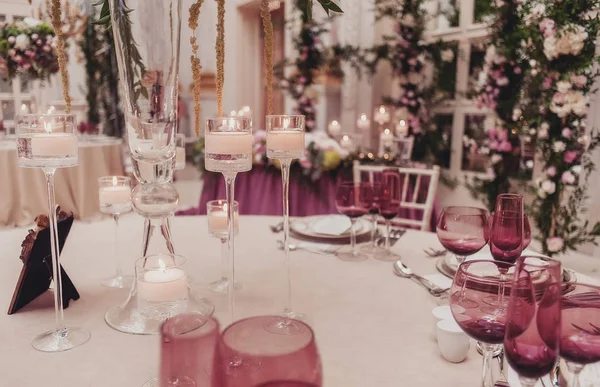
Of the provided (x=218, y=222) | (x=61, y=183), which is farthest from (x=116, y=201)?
(x=61, y=183)

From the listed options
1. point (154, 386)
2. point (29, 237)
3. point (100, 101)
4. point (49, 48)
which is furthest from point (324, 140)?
point (100, 101)

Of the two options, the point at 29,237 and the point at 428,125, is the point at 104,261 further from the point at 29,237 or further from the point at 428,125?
the point at 428,125

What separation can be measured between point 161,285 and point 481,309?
1.64 ft

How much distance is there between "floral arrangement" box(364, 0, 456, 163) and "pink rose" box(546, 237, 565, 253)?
6.47 ft

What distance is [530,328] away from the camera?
58 cm

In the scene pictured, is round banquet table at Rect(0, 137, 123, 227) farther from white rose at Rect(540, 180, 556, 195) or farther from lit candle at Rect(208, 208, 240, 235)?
white rose at Rect(540, 180, 556, 195)

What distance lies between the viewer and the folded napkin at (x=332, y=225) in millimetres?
1556

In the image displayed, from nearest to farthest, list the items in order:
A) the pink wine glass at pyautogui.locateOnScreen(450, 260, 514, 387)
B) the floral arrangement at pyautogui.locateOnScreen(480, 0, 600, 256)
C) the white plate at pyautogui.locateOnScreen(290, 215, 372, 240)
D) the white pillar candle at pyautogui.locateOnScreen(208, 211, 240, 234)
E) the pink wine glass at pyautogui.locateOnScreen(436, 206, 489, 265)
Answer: the pink wine glass at pyautogui.locateOnScreen(450, 260, 514, 387)
the pink wine glass at pyautogui.locateOnScreen(436, 206, 489, 265)
the white pillar candle at pyautogui.locateOnScreen(208, 211, 240, 234)
the white plate at pyautogui.locateOnScreen(290, 215, 372, 240)
the floral arrangement at pyautogui.locateOnScreen(480, 0, 600, 256)

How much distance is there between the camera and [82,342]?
2.89ft

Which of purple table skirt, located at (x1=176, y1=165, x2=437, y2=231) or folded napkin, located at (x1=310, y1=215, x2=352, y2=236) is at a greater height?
folded napkin, located at (x1=310, y1=215, x2=352, y2=236)

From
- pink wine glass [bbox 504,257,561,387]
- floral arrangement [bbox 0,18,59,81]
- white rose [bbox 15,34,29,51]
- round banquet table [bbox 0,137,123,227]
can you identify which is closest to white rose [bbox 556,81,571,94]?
pink wine glass [bbox 504,257,561,387]

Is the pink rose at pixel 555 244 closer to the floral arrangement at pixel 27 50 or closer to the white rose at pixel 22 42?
the floral arrangement at pixel 27 50

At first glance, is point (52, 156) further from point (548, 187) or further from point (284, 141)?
point (548, 187)

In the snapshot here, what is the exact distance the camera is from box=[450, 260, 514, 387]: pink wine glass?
0.67 meters
